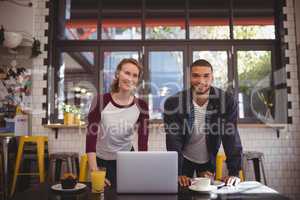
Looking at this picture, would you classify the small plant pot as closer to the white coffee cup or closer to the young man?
the young man

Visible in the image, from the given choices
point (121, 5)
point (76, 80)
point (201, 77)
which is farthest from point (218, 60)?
point (201, 77)

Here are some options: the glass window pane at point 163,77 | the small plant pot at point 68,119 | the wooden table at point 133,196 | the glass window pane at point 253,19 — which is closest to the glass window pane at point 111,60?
the glass window pane at point 163,77

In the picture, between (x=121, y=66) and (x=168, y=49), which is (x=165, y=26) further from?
(x=121, y=66)

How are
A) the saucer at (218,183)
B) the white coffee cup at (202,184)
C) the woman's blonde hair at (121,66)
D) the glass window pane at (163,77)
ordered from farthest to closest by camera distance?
the glass window pane at (163,77) → the woman's blonde hair at (121,66) → the saucer at (218,183) → the white coffee cup at (202,184)

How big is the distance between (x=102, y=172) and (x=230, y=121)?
109 centimetres

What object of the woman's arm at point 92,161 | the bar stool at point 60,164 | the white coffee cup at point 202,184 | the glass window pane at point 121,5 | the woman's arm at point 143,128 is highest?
the glass window pane at point 121,5

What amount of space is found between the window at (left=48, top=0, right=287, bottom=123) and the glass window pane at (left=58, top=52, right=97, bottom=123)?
0.05 ft

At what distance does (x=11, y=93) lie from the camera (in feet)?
14.6

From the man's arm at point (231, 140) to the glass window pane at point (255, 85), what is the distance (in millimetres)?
2483

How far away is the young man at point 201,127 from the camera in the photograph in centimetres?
223

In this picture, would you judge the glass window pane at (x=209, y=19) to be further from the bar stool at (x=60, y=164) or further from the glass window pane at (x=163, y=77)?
the bar stool at (x=60, y=164)

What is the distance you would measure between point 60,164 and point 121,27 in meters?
2.15

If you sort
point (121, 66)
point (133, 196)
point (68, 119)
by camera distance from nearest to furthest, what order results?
point (133, 196), point (121, 66), point (68, 119)

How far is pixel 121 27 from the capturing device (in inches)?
189
